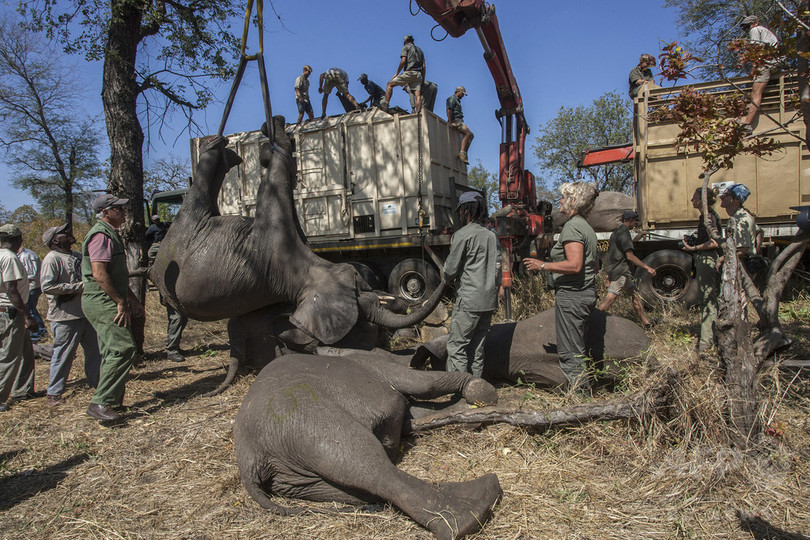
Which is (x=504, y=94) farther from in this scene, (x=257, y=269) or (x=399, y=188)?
(x=257, y=269)

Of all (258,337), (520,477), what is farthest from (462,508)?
(258,337)

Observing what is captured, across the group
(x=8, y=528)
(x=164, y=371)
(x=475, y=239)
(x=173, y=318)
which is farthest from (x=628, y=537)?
(x=173, y=318)

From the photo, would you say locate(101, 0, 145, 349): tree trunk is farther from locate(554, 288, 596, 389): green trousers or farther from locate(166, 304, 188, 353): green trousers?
locate(554, 288, 596, 389): green trousers

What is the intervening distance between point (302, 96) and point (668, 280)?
819 cm

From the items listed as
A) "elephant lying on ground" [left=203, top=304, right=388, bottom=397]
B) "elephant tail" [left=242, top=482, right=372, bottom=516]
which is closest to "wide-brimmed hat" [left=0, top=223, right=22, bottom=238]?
"elephant lying on ground" [left=203, top=304, right=388, bottom=397]

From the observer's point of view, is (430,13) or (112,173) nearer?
(112,173)

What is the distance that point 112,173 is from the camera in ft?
23.2

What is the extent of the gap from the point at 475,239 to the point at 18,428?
14.7 ft

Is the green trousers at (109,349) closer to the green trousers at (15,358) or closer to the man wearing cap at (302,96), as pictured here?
the green trousers at (15,358)

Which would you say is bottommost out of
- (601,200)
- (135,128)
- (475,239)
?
(475,239)

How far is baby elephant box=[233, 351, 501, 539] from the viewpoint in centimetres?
267

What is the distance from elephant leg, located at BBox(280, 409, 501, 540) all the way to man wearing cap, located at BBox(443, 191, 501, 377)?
5.25ft

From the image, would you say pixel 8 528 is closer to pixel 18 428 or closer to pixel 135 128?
pixel 18 428

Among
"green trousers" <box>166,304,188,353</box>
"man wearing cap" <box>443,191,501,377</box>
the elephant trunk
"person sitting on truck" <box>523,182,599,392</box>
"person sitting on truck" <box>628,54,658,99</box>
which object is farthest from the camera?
"person sitting on truck" <box>628,54,658,99</box>
